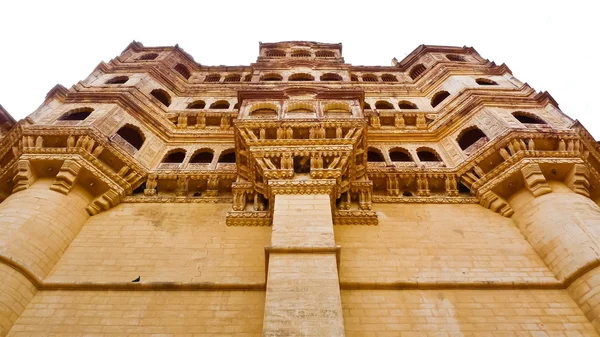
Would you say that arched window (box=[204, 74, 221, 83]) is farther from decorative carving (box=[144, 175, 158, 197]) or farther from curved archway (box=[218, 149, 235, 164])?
decorative carving (box=[144, 175, 158, 197])

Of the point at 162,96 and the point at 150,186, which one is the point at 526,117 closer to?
the point at 150,186

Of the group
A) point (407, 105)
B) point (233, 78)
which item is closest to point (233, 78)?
point (233, 78)

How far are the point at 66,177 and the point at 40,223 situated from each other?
5.17ft

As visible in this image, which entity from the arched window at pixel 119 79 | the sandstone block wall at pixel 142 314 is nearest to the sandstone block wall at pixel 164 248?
the sandstone block wall at pixel 142 314

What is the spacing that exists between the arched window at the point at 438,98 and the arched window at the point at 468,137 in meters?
3.74

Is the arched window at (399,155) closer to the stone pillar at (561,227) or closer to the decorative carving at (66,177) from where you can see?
the stone pillar at (561,227)

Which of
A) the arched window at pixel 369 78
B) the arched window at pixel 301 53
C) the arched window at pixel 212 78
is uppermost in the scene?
the arched window at pixel 301 53

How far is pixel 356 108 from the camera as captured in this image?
13.8 m

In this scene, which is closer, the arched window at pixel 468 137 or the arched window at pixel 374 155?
the arched window at pixel 468 137

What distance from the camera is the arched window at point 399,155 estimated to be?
1513 centimetres

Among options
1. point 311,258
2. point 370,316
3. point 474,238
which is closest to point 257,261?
point 311,258

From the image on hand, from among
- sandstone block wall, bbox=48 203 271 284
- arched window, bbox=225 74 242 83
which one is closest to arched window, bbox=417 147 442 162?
sandstone block wall, bbox=48 203 271 284

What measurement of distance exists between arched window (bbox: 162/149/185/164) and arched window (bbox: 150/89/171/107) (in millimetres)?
3965

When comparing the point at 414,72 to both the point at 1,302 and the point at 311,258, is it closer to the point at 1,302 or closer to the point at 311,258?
the point at 311,258
